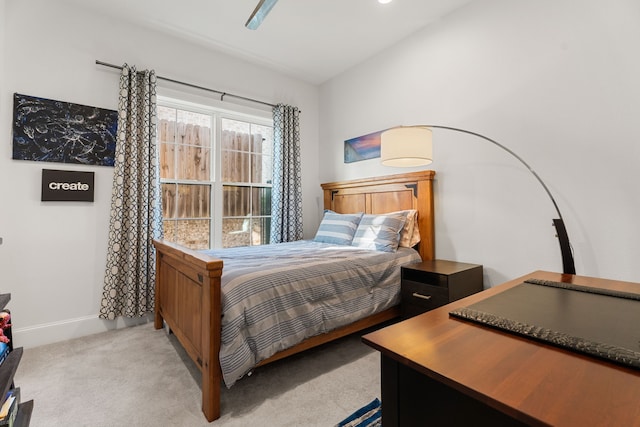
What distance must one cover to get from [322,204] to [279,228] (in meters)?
0.82

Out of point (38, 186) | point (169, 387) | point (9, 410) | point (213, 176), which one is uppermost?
point (213, 176)

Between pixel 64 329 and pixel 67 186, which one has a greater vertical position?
pixel 67 186

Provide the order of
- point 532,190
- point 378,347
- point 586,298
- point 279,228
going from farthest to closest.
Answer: point 279,228 < point 532,190 < point 586,298 < point 378,347

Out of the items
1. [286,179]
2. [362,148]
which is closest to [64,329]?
[286,179]

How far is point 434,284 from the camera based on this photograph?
220cm

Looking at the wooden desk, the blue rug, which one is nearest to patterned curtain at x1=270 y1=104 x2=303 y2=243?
the blue rug

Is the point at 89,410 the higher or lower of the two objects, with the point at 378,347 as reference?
lower

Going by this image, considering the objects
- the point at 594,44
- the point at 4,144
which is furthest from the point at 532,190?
the point at 4,144

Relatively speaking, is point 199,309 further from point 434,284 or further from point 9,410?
point 434,284

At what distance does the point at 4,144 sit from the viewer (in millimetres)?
2254

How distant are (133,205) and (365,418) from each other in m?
2.52

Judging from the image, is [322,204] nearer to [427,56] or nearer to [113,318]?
[427,56]

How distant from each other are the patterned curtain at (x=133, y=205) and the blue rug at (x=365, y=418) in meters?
2.17

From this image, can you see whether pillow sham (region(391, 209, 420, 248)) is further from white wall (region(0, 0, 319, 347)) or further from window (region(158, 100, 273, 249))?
white wall (region(0, 0, 319, 347))
